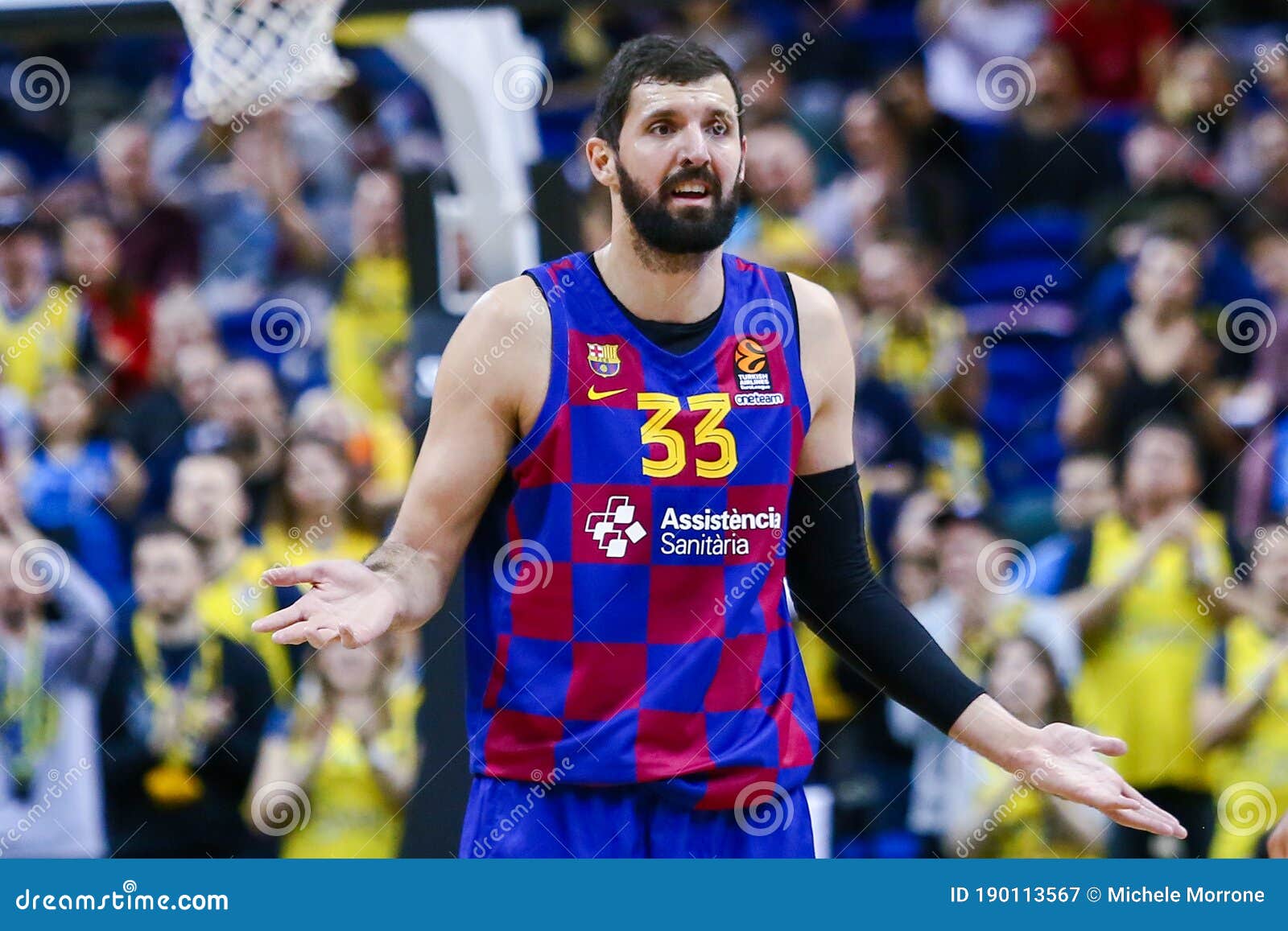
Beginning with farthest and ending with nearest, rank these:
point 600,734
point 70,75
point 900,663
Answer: point 70,75 < point 900,663 < point 600,734

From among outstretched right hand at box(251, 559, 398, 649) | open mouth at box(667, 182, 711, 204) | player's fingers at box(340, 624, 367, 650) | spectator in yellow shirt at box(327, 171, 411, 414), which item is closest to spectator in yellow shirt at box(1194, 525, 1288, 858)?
open mouth at box(667, 182, 711, 204)

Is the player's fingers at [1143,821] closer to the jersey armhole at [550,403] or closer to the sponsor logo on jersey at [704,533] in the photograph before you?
the sponsor logo on jersey at [704,533]

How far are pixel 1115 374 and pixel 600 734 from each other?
4.13 metres

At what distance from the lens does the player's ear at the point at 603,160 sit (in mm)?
3814

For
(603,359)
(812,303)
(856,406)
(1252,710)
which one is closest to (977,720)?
(812,303)

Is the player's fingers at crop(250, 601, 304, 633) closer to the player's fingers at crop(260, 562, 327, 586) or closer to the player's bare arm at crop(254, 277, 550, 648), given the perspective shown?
the player's fingers at crop(260, 562, 327, 586)

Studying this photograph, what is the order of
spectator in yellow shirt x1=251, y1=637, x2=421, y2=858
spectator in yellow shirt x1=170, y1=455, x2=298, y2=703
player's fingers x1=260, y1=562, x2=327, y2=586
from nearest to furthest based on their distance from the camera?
player's fingers x1=260, y1=562, x2=327, y2=586, spectator in yellow shirt x1=251, y1=637, x2=421, y2=858, spectator in yellow shirt x1=170, y1=455, x2=298, y2=703

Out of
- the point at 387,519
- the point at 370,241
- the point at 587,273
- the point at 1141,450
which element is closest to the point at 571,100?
the point at 370,241

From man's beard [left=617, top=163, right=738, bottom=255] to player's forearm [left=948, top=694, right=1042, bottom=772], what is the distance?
46.7 inches

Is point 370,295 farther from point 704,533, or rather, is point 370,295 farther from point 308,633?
point 308,633

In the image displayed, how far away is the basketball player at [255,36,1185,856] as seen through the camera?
3535 mm

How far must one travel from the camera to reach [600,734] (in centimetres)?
352

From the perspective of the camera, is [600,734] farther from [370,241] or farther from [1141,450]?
[370,241]

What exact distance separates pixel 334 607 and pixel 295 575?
0.12 meters
